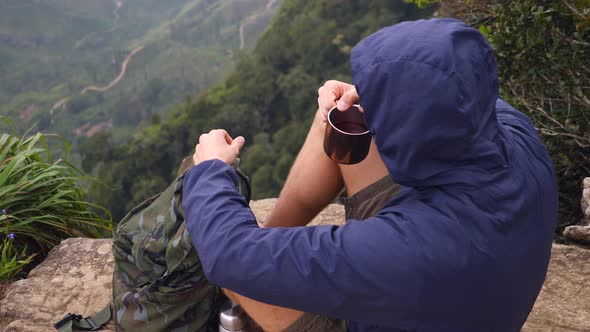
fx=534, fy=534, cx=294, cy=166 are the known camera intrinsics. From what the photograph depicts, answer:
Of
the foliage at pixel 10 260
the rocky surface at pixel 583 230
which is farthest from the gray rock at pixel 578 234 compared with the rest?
the foliage at pixel 10 260

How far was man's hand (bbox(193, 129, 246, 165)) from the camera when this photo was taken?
1.60m

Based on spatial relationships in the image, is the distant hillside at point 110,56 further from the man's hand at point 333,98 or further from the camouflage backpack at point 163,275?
the man's hand at point 333,98

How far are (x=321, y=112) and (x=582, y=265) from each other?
1551 mm

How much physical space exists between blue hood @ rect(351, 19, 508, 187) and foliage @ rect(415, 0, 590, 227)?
2.06 m

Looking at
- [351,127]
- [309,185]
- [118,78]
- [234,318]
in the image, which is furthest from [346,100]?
[118,78]

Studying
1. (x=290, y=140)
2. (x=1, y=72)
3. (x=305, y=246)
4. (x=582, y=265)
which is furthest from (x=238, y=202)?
(x=1, y=72)

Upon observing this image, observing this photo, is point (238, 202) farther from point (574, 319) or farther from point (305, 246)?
point (574, 319)

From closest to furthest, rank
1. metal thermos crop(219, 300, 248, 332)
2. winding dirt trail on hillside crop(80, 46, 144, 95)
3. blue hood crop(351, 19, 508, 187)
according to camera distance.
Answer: blue hood crop(351, 19, 508, 187), metal thermos crop(219, 300, 248, 332), winding dirt trail on hillside crop(80, 46, 144, 95)

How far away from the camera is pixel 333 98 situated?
1.75 meters

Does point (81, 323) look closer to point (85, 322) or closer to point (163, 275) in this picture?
point (85, 322)

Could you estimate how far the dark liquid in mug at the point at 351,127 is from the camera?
165cm

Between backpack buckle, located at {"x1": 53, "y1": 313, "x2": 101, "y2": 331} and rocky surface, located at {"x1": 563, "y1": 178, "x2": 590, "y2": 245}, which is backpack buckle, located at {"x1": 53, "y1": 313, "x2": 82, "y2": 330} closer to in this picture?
backpack buckle, located at {"x1": 53, "y1": 313, "x2": 101, "y2": 331}

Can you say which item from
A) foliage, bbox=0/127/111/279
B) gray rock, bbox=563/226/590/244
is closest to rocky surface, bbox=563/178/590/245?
gray rock, bbox=563/226/590/244

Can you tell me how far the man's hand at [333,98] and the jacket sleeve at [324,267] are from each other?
0.49 m
